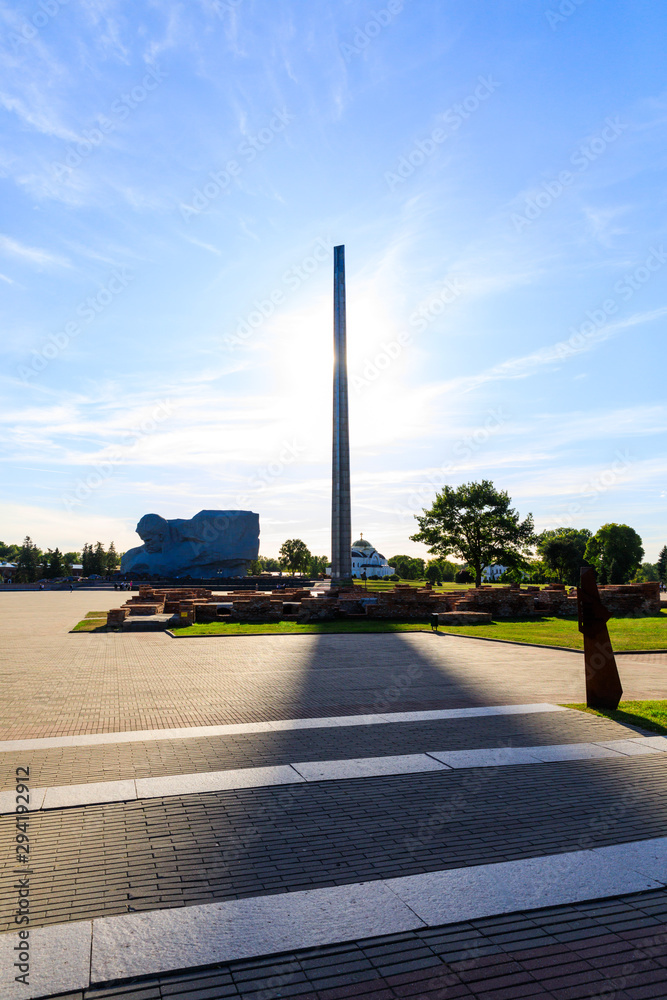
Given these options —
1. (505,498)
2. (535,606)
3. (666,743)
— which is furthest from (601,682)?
(505,498)

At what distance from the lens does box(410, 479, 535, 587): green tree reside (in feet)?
159

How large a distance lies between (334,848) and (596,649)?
18.5 feet

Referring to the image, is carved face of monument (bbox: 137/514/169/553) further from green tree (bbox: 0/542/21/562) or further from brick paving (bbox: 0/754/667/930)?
brick paving (bbox: 0/754/667/930)

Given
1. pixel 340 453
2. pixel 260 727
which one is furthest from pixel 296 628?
pixel 340 453

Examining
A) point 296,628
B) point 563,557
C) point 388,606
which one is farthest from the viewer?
point 563,557

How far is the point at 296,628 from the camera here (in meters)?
19.9

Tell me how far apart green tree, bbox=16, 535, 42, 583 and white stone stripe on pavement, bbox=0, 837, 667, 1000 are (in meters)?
90.6

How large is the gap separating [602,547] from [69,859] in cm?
7988

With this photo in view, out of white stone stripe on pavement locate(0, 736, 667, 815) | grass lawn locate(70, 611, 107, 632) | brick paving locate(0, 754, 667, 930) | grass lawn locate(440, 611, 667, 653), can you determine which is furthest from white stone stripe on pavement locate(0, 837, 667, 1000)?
grass lawn locate(70, 611, 107, 632)

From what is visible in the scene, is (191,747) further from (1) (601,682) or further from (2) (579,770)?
(1) (601,682)

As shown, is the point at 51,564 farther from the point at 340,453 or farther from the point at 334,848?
the point at 334,848

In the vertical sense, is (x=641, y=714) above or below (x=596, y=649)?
below

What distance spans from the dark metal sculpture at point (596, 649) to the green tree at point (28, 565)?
87.9 m

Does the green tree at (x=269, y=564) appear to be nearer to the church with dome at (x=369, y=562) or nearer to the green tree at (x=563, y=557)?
the church with dome at (x=369, y=562)
